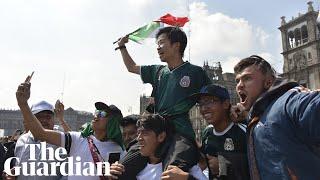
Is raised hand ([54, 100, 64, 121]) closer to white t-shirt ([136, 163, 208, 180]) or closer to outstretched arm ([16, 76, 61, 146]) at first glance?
outstretched arm ([16, 76, 61, 146])

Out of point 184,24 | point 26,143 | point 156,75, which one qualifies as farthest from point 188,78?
point 26,143

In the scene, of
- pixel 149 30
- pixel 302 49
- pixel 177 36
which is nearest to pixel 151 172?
pixel 177 36

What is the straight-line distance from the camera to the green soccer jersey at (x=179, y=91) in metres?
4.02

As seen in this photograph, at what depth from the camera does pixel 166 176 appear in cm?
315

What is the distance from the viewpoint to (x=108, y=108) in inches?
197

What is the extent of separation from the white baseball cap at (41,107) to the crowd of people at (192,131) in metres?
0.02

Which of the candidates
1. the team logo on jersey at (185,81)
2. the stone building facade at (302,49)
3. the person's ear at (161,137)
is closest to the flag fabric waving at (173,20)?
the team logo on jersey at (185,81)

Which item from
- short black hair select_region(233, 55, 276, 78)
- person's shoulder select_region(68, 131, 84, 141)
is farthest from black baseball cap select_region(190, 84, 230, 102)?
person's shoulder select_region(68, 131, 84, 141)

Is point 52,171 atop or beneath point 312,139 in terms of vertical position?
beneath

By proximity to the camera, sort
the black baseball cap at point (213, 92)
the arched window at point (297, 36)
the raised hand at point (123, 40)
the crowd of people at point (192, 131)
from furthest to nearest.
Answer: the arched window at point (297, 36) < the raised hand at point (123, 40) < the black baseball cap at point (213, 92) < the crowd of people at point (192, 131)

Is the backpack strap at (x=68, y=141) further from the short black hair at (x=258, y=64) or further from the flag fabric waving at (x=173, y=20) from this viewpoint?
the short black hair at (x=258, y=64)

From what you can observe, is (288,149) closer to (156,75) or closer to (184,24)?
(156,75)

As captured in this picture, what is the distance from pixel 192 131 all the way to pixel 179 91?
1.69ft

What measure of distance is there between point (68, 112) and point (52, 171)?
5647 inches
